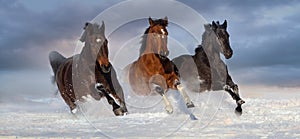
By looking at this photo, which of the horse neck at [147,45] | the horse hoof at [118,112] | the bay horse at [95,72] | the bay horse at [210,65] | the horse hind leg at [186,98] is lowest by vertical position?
the horse hoof at [118,112]

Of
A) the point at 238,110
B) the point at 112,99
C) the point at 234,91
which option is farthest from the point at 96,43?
the point at 238,110

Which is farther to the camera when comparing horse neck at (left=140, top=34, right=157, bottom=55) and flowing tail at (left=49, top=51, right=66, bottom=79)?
flowing tail at (left=49, top=51, right=66, bottom=79)

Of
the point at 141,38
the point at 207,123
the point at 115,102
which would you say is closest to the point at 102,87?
the point at 115,102

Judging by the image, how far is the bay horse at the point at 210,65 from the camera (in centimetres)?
1655

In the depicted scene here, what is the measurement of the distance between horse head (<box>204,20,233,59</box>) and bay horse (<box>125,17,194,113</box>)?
1.41m

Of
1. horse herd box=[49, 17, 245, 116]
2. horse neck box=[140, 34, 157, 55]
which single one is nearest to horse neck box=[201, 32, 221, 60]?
horse herd box=[49, 17, 245, 116]

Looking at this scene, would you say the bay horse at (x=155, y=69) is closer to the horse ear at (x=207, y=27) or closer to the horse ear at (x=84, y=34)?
the horse ear at (x=207, y=27)

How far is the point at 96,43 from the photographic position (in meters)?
14.6

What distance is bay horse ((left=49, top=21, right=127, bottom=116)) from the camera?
14.5m

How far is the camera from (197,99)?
1719 centimetres

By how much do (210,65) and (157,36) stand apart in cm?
250

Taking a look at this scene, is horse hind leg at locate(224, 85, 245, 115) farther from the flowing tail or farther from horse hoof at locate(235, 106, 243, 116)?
the flowing tail

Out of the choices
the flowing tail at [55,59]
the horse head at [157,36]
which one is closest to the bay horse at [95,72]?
the horse head at [157,36]

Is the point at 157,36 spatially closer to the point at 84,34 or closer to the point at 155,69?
the point at 155,69
